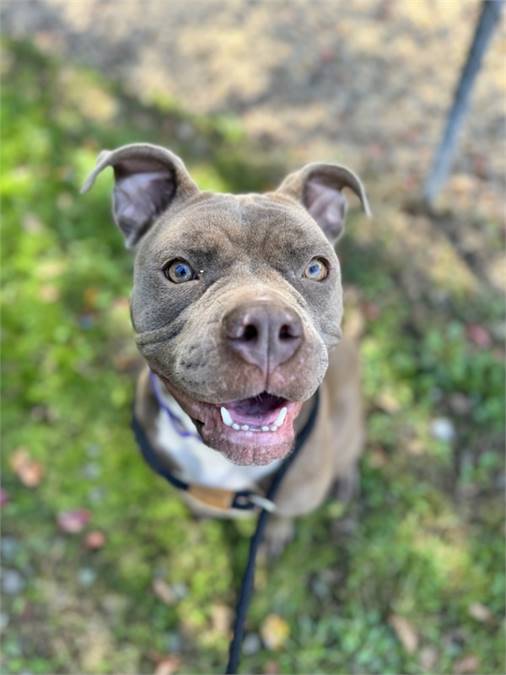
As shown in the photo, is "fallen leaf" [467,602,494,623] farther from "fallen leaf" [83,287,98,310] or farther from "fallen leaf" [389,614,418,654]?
"fallen leaf" [83,287,98,310]

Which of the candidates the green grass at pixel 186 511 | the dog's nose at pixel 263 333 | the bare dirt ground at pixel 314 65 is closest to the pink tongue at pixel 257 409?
the dog's nose at pixel 263 333

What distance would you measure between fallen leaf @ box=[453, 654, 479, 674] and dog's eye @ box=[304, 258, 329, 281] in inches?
113

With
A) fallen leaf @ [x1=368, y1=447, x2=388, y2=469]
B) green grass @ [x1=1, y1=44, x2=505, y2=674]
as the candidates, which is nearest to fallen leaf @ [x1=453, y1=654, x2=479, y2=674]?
green grass @ [x1=1, y1=44, x2=505, y2=674]

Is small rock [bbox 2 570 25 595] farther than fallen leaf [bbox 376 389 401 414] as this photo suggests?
No

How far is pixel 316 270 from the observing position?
2477 mm

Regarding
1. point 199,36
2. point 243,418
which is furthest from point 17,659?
point 199,36

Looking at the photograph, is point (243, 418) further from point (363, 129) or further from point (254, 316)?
point (363, 129)

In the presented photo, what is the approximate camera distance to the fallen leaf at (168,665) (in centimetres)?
374

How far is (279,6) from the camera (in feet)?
21.4

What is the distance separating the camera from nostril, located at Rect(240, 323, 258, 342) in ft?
6.43

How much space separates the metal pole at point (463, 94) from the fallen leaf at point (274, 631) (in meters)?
3.58

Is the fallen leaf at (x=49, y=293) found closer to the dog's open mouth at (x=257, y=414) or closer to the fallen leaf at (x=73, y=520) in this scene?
the fallen leaf at (x=73, y=520)

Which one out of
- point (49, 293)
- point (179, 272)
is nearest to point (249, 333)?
point (179, 272)

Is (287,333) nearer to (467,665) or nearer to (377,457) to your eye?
(377,457)
